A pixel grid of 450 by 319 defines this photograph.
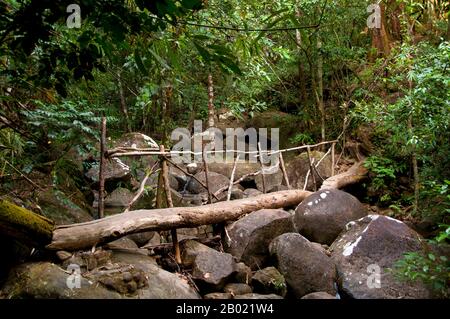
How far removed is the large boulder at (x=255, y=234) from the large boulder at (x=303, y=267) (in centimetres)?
46

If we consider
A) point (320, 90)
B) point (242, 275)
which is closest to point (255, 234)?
point (242, 275)

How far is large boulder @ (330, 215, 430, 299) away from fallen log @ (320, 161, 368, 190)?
3.22 meters

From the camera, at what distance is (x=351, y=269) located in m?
3.92

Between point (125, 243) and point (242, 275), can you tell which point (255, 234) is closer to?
point (242, 275)

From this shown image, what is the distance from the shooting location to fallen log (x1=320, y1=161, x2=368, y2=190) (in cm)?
765

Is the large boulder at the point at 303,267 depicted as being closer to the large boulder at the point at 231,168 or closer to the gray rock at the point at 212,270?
the gray rock at the point at 212,270

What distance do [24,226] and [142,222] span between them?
1.22 metres

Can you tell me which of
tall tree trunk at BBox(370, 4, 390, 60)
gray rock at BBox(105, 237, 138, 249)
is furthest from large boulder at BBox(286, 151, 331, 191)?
gray rock at BBox(105, 237, 138, 249)

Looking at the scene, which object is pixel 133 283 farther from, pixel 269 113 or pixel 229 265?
pixel 269 113

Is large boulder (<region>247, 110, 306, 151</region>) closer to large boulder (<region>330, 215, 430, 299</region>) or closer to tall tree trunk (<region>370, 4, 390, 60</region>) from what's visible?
tall tree trunk (<region>370, 4, 390, 60</region>)

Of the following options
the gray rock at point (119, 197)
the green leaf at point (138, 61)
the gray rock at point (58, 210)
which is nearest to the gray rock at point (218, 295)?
the gray rock at point (58, 210)

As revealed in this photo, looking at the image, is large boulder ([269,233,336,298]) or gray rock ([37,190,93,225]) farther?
gray rock ([37,190,93,225])
